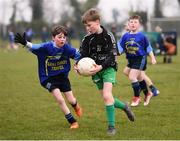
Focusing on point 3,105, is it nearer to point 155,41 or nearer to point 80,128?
point 80,128

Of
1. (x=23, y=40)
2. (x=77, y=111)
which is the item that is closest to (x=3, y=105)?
(x=77, y=111)

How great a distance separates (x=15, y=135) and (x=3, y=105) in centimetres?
340

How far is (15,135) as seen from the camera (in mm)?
7703

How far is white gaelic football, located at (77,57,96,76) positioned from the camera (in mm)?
7858

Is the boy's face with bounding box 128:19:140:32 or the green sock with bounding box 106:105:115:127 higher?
the boy's face with bounding box 128:19:140:32

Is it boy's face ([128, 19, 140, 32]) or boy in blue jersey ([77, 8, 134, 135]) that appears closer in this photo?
boy in blue jersey ([77, 8, 134, 135])

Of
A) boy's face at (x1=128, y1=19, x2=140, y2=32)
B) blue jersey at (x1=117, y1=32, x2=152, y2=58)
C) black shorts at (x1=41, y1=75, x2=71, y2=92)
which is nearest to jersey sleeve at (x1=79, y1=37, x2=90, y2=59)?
black shorts at (x1=41, y1=75, x2=71, y2=92)

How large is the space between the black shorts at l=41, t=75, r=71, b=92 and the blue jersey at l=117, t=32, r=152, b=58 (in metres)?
2.56

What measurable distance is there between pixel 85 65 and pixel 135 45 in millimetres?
3236

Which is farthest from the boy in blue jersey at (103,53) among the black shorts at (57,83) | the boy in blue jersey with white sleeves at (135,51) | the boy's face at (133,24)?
the boy in blue jersey with white sleeves at (135,51)

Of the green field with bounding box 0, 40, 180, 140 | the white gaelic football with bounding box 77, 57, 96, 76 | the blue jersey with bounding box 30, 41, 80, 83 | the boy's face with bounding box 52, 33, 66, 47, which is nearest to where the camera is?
the green field with bounding box 0, 40, 180, 140

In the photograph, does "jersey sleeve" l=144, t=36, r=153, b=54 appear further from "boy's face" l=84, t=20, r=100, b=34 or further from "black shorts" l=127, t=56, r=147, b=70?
"boy's face" l=84, t=20, r=100, b=34

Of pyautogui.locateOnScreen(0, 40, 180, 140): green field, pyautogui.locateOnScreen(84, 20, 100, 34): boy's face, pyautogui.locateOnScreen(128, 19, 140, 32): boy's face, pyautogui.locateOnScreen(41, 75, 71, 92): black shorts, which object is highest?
pyautogui.locateOnScreen(84, 20, 100, 34): boy's face

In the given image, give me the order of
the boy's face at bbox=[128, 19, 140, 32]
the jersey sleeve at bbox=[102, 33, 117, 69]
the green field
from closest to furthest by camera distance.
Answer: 1. the green field
2. the jersey sleeve at bbox=[102, 33, 117, 69]
3. the boy's face at bbox=[128, 19, 140, 32]
